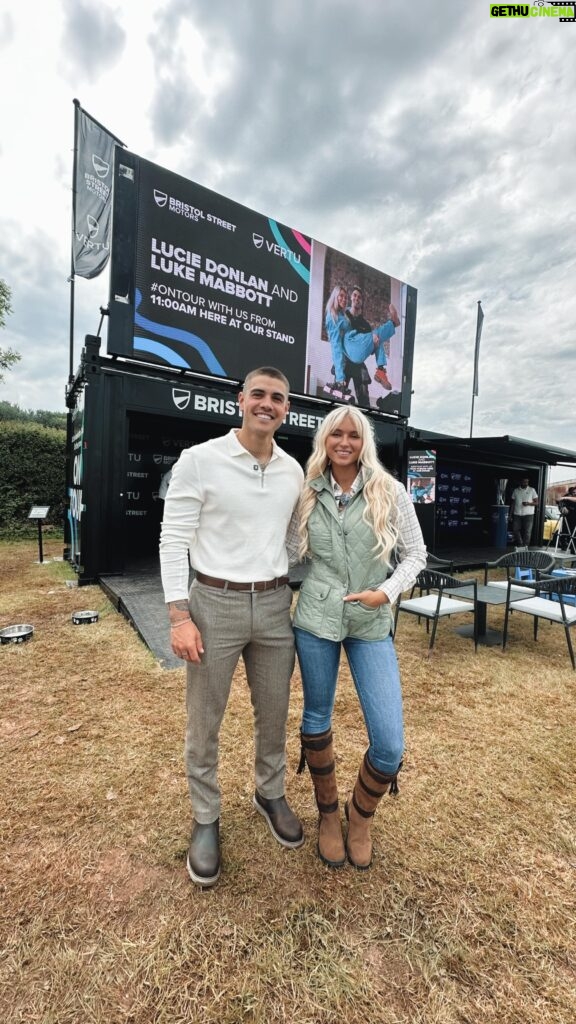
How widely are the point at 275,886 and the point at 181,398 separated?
22.2 ft

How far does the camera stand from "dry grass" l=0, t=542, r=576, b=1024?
139 centimetres

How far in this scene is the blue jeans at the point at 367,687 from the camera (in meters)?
1.71


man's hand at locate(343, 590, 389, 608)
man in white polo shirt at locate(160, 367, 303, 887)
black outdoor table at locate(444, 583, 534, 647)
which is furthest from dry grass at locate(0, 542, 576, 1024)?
black outdoor table at locate(444, 583, 534, 647)

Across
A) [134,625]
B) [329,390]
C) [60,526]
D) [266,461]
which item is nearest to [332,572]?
[266,461]

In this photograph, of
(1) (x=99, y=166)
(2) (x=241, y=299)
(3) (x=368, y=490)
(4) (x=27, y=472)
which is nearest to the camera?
(3) (x=368, y=490)

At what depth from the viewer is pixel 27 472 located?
38.8ft

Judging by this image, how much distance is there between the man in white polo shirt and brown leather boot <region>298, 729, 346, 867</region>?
0.33 m

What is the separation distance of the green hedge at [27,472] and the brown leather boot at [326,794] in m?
12.1

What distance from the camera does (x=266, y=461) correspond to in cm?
185

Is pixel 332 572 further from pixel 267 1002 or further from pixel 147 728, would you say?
pixel 147 728

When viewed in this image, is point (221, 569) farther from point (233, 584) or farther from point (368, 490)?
point (368, 490)

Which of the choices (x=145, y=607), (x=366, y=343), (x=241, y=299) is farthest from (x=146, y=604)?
(x=366, y=343)

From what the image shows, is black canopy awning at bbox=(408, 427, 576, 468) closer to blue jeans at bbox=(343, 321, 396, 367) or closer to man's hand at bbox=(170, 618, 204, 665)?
blue jeans at bbox=(343, 321, 396, 367)

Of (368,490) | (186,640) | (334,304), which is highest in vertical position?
(334,304)
